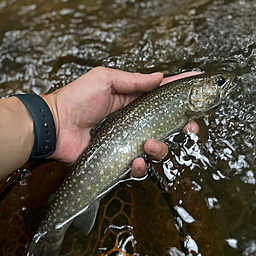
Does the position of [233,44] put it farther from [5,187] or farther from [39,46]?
[5,187]

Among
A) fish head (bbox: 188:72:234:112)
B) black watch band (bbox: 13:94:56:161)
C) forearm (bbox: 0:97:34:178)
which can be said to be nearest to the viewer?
forearm (bbox: 0:97:34:178)

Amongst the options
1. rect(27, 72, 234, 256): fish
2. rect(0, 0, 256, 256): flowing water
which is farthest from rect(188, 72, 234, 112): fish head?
rect(0, 0, 256, 256): flowing water

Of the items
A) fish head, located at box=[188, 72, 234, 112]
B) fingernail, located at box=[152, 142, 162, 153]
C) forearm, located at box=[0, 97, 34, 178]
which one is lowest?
fingernail, located at box=[152, 142, 162, 153]

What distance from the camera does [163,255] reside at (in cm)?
179

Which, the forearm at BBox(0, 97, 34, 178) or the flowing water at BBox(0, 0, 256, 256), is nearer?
the forearm at BBox(0, 97, 34, 178)

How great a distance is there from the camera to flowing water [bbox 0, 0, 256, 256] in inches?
73.1

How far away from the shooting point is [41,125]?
69.2 inches

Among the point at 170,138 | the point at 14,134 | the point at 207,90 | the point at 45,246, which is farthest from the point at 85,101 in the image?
the point at 45,246

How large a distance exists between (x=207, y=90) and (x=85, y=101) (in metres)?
0.87

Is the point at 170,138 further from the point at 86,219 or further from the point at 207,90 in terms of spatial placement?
the point at 86,219

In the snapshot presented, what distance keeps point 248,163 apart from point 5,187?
6.09ft

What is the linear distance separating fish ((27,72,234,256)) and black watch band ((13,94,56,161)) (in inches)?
10.0

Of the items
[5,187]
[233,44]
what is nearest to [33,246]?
[5,187]

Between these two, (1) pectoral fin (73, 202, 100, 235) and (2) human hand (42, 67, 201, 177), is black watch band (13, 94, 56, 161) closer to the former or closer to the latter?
(2) human hand (42, 67, 201, 177)
